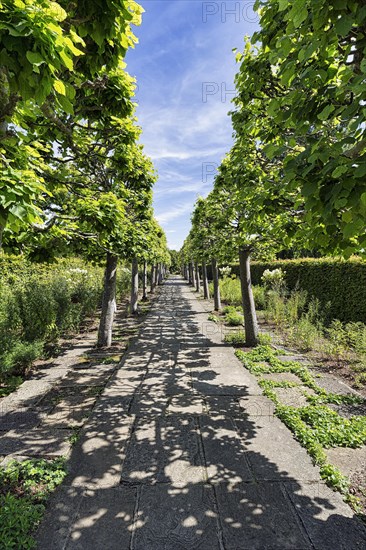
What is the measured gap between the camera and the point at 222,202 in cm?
888

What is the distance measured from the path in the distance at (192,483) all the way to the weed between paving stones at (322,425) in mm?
130

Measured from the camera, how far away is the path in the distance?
7.71 ft

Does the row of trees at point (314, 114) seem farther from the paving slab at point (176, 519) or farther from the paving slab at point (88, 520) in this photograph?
the paving slab at point (88, 520)

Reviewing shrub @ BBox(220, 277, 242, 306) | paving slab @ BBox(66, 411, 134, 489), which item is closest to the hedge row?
shrub @ BBox(220, 277, 242, 306)

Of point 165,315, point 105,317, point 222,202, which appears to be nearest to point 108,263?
point 105,317

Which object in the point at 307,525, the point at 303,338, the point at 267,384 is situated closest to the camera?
the point at 307,525

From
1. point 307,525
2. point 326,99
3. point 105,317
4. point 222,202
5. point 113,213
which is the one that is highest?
point 222,202

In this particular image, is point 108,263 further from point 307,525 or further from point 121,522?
point 307,525

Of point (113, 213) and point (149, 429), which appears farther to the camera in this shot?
point (113, 213)

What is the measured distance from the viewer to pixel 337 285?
10.1m

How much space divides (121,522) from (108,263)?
21.3ft

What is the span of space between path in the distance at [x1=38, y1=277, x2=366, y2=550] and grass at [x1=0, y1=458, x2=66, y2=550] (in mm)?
125

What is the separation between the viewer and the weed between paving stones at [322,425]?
9.80 feet

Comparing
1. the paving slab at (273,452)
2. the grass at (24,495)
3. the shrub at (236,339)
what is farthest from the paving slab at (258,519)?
the shrub at (236,339)
